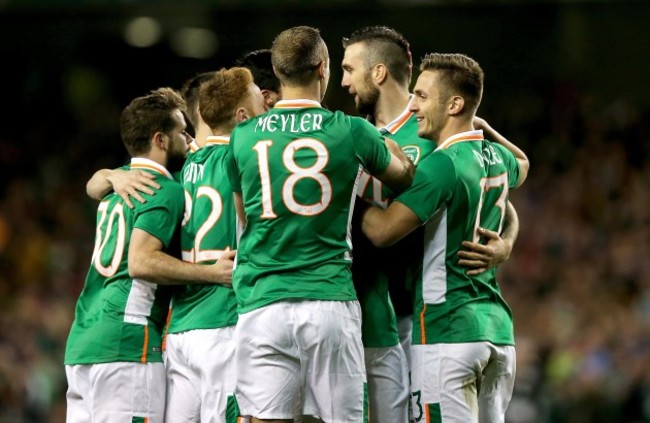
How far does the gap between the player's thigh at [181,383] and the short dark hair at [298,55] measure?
1.53m

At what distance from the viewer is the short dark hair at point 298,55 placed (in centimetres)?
575

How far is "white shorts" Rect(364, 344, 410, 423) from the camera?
20.6 feet

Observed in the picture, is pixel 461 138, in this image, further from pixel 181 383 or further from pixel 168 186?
pixel 181 383

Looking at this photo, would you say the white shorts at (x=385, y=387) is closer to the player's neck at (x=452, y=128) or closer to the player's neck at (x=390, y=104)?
the player's neck at (x=452, y=128)

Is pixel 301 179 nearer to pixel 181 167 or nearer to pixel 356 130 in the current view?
pixel 356 130

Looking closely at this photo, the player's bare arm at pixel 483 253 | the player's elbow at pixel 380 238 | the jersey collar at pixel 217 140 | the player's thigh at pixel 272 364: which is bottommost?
the player's thigh at pixel 272 364

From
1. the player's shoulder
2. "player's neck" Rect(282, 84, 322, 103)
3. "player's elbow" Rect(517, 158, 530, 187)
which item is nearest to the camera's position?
"player's neck" Rect(282, 84, 322, 103)

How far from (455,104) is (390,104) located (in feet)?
1.66

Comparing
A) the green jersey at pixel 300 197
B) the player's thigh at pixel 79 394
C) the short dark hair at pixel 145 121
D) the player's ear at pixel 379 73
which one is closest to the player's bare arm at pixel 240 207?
the green jersey at pixel 300 197

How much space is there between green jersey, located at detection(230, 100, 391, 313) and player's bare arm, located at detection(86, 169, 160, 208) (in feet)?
3.13

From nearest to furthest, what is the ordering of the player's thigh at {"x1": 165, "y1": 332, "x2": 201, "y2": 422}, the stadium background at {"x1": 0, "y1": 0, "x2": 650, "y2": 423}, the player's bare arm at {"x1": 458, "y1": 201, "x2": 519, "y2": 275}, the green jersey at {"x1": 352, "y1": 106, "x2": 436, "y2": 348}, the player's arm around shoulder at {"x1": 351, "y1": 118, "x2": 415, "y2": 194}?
the player's arm around shoulder at {"x1": 351, "y1": 118, "x2": 415, "y2": 194}
the player's bare arm at {"x1": 458, "y1": 201, "x2": 519, "y2": 275}
the green jersey at {"x1": 352, "y1": 106, "x2": 436, "y2": 348}
the player's thigh at {"x1": 165, "y1": 332, "x2": 201, "y2": 422}
the stadium background at {"x1": 0, "y1": 0, "x2": 650, "y2": 423}

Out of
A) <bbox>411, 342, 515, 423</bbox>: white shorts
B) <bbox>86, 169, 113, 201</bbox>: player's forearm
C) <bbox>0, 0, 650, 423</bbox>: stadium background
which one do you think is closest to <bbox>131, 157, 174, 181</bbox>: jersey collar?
<bbox>86, 169, 113, 201</bbox>: player's forearm

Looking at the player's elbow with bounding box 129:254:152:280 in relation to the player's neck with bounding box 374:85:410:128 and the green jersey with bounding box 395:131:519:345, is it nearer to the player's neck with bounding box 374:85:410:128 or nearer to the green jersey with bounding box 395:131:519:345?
the green jersey with bounding box 395:131:519:345

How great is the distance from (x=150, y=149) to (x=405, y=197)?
161cm
